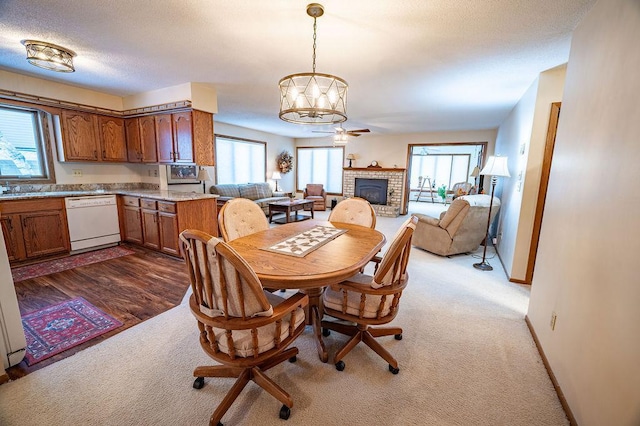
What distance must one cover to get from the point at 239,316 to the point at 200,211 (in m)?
3.02

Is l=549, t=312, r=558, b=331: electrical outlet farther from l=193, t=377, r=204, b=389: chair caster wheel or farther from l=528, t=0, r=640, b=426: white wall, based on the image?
l=193, t=377, r=204, b=389: chair caster wheel

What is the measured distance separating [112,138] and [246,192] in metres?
2.75

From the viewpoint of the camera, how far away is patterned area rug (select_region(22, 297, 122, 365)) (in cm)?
183

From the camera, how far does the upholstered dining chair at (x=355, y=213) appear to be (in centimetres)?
269

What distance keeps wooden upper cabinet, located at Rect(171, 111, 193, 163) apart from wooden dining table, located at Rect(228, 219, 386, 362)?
2.15m

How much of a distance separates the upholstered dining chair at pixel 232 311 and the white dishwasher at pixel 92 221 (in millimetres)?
3563

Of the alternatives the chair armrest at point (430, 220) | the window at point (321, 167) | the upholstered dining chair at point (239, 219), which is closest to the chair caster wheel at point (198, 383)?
the upholstered dining chair at point (239, 219)

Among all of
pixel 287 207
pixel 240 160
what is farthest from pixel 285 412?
pixel 240 160

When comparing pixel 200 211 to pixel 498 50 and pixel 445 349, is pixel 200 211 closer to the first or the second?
pixel 445 349

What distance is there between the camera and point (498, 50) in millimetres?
2334

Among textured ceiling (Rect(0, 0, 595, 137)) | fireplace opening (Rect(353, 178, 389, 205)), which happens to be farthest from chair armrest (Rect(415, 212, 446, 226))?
fireplace opening (Rect(353, 178, 389, 205))

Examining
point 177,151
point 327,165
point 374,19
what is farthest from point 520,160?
point 327,165

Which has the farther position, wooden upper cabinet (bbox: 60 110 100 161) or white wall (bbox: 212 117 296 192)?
white wall (bbox: 212 117 296 192)

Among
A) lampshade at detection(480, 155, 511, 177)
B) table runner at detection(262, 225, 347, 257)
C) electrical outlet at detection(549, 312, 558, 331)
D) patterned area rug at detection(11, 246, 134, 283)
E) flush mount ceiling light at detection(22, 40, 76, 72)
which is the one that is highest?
flush mount ceiling light at detection(22, 40, 76, 72)
